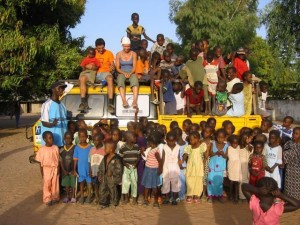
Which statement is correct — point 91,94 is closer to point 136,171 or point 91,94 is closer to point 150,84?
point 150,84

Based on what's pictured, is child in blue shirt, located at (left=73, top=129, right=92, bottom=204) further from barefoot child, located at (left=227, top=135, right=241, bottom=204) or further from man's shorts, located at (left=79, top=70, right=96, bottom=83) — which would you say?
barefoot child, located at (left=227, top=135, right=241, bottom=204)

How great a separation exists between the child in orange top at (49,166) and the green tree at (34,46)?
30.3 ft

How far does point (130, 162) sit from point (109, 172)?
378 mm

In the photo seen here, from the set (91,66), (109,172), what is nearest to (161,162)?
(109,172)

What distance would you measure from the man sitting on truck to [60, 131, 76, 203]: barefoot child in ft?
3.35

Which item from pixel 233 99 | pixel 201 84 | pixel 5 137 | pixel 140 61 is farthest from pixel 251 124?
pixel 5 137

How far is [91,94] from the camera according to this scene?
26.3 feet

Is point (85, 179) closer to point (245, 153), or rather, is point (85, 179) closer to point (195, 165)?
point (195, 165)

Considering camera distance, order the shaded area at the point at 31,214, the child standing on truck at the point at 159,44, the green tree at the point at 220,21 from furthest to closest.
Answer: the green tree at the point at 220,21 → the child standing on truck at the point at 159,44 → the shaded area at the point at 31,214

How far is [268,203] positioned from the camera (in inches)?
144

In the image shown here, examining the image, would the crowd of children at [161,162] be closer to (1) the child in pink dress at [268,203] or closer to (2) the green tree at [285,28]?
(1) the child in pink dress at [268,203]

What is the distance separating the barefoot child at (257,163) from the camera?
632 cm

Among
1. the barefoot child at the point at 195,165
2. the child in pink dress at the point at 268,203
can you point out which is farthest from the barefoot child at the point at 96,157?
the child in pink dress at the point at 268,203

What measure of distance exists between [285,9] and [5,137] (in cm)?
1592
